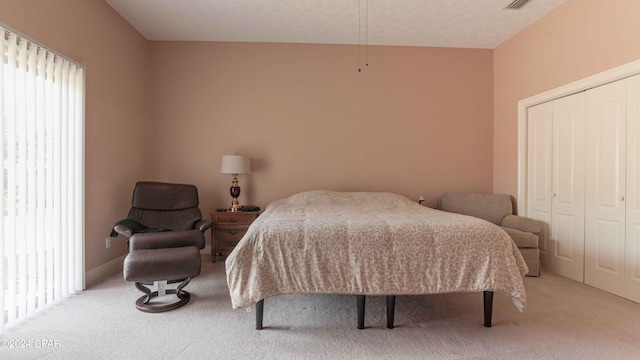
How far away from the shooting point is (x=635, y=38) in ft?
7.93

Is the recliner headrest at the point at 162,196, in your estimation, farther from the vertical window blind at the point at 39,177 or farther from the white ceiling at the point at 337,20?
the white ceiling at the point at 337,20

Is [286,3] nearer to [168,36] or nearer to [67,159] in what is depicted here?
[168,36]

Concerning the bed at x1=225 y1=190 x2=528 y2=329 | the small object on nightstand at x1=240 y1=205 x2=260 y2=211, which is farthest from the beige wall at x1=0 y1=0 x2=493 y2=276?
the bed at x1=225 y1=190 x2=528 y2=329

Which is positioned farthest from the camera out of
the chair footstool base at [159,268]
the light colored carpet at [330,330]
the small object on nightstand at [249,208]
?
the small object on nightstand at [249,208]

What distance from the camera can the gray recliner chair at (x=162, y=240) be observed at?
2109 mm

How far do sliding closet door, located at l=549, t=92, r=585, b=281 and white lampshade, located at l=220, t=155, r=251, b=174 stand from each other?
12.1 ft

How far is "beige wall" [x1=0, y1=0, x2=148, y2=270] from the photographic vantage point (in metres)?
2.37

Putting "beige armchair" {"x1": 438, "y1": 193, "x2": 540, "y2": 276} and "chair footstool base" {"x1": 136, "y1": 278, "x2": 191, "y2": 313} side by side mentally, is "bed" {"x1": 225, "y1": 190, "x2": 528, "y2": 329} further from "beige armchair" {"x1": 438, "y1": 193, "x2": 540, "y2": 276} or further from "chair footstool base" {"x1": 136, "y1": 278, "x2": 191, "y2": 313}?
"beige armchair" {"x1": 438, "y1": 193, "x2": 540, "y2": 276}

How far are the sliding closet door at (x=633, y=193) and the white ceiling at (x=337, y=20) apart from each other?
1.35 meters

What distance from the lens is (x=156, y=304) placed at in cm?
224

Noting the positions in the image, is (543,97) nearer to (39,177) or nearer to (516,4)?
(516,4)

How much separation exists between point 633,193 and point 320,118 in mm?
3282

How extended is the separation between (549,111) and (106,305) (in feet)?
16.0

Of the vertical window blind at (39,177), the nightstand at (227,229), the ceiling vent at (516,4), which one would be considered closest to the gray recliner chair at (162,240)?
the nightstand at (227,229)
